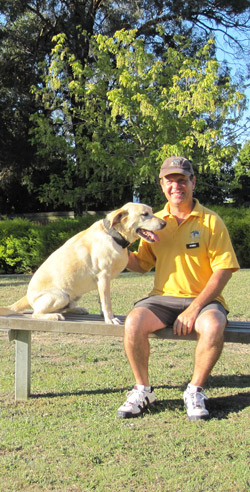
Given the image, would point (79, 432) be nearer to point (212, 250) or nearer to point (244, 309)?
point (212, 250)

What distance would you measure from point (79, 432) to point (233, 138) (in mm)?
15433

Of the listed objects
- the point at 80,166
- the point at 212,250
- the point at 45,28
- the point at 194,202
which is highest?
the point at 45,28

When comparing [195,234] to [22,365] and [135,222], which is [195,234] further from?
[22,365]

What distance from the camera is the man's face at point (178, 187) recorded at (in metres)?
3.83

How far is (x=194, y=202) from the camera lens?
3.99 metres

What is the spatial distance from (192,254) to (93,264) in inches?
29.7

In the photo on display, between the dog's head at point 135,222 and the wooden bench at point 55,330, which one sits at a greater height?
the dog's head at point 135,222

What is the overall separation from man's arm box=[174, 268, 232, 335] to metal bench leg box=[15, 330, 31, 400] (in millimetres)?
1195

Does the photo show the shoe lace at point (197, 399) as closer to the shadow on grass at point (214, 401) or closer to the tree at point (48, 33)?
the shadow on grass at point (214, 401)

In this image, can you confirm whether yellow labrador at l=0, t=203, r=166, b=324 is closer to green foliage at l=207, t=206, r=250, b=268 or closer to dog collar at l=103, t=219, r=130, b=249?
dog collar at l=103, t=219, r=130, b=249

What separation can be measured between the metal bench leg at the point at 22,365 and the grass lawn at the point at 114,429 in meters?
0.10

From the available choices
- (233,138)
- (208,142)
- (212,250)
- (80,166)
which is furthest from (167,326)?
(233,138)

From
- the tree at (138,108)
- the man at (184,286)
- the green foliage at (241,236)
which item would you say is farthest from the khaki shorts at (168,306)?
the green foliage at (241,236)

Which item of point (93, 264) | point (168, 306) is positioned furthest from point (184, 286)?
point (93, 264)
